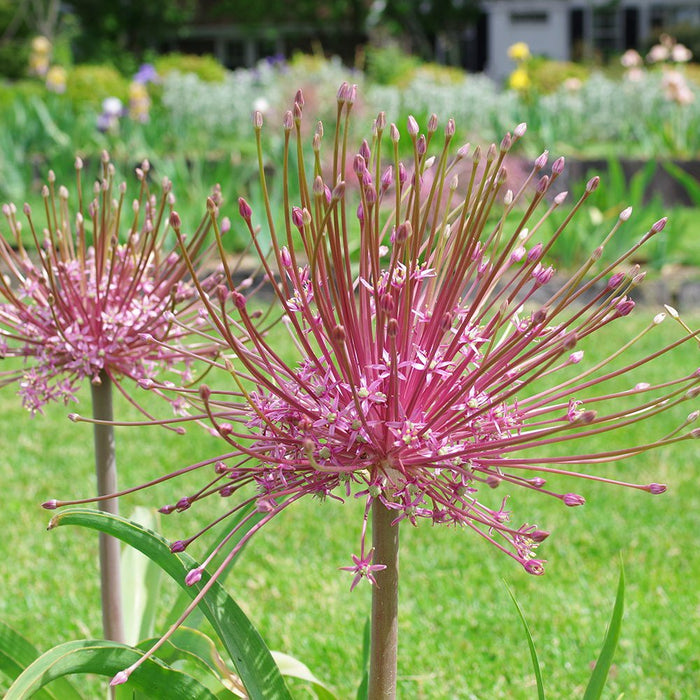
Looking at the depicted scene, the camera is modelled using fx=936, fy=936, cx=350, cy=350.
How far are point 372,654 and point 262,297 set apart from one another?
4.56 meters

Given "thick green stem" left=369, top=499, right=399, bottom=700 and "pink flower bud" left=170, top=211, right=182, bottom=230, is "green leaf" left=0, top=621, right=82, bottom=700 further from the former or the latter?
"pink flower bud" left=170, top=211, right=182, bottom=230

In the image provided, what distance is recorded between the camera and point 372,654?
4.03 ft

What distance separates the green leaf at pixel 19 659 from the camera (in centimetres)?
146

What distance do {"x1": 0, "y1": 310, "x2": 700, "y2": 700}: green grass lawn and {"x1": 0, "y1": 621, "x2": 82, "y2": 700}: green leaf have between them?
797mm

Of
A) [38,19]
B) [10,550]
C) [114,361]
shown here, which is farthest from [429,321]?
→ [38,19]

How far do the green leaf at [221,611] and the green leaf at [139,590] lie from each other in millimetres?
781

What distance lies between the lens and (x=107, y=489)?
1.74m

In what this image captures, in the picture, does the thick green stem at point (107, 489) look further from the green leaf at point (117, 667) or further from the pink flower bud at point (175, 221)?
the pink flower bud at point (175, 221)

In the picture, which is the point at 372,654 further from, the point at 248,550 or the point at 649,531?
the point at 649,531

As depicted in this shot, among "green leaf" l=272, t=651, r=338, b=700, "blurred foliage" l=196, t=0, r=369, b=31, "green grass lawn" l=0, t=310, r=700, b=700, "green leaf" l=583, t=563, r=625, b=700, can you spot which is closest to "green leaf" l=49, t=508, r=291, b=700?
"green leaf" l=272, t=651, r=338, b=700

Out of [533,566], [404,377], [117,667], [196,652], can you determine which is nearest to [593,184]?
[404,377]

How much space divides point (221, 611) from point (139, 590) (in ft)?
3.00

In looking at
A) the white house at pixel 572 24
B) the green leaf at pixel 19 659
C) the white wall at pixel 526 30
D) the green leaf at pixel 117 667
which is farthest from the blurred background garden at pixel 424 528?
the white house at pixel 572 24

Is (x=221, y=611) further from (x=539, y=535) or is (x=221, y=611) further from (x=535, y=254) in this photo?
(x=535, y=254)
